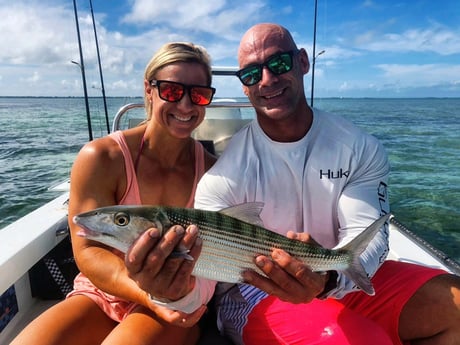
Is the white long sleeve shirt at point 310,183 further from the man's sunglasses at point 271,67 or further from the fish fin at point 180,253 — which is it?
the fish fin at point 180,253

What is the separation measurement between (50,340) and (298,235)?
1.44m

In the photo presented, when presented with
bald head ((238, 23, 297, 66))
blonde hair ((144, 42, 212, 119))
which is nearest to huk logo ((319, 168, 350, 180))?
bald head ((238, 23, 297, 66))

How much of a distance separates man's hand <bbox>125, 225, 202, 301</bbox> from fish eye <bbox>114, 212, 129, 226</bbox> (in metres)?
0.10

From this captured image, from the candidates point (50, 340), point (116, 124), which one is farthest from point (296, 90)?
point (116, 124)

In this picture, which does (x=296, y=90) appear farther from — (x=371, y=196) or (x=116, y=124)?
(x=116, y=124)

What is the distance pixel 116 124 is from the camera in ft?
14.7

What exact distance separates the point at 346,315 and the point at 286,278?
1.51 ft

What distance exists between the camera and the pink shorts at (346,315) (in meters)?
2.03

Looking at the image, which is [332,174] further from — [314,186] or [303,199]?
[303,199]

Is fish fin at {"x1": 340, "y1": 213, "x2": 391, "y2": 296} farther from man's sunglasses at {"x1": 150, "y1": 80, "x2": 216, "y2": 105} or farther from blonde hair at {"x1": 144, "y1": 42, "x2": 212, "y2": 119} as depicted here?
blonde hair at {"x1": 144, "y1": 42, "x2": 212, "y2": 119}

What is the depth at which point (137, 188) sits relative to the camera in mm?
2514

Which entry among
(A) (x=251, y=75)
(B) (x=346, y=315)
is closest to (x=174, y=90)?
(A) (x=251, y=75)

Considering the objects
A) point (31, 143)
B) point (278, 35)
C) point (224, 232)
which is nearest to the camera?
point (224, 232)

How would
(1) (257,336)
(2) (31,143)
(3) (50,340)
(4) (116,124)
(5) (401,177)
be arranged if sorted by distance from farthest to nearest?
(2) (31,143)
(5) (401,177)
(4) (116,124)
(1) (257,336)
(3) (50,340)
